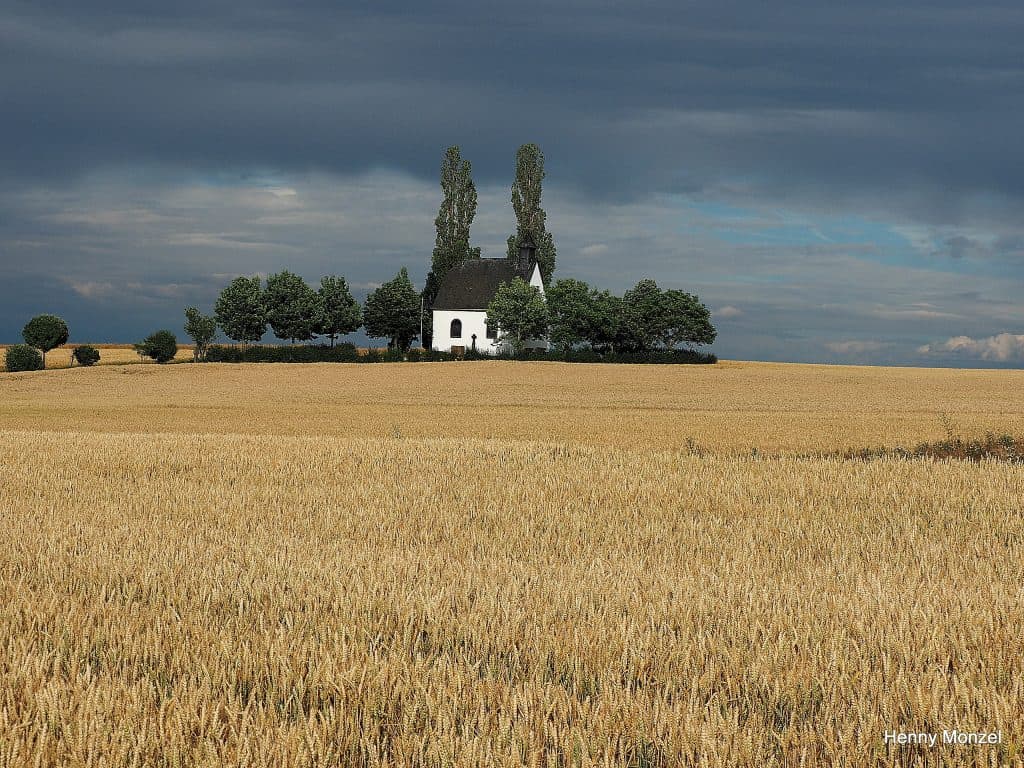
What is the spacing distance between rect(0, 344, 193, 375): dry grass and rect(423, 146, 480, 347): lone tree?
1287 inches

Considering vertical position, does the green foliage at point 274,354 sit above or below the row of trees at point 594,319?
below

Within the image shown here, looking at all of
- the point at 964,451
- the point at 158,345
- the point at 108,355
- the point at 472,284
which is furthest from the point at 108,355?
the point at 964,451

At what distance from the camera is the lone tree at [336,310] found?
11825 centimetres

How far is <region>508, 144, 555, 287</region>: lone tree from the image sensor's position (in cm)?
11200

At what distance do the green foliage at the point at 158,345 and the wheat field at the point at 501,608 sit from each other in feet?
260

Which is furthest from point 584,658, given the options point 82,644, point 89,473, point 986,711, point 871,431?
point 871,431

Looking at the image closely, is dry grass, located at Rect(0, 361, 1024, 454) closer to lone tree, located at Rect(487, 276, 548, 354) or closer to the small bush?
the small bush

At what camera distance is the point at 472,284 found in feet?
373

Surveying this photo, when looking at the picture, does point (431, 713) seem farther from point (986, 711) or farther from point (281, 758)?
point (986, 711)

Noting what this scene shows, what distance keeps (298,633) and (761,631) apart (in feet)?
10.2

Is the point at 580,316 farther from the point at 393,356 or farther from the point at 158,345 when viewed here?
the point at 158,345

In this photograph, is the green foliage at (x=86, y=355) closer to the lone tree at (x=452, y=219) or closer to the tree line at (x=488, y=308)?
the tree line at (x=488, y=308)

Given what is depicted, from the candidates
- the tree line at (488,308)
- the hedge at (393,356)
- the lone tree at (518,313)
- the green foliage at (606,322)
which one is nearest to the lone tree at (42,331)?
the tree line at (488,308)

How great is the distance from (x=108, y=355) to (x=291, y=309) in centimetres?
2365
